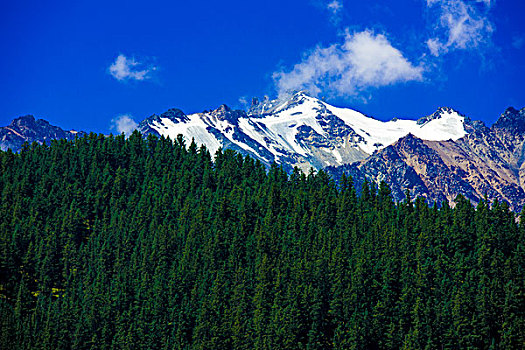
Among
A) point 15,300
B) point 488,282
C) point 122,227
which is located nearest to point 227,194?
point 122,227

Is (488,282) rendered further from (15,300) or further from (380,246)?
(15,300)

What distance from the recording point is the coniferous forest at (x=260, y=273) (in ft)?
416

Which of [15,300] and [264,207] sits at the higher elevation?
[264,207]

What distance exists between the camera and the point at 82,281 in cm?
16025

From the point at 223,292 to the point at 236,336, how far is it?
53.2 feet

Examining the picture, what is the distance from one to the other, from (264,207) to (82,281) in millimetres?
51891

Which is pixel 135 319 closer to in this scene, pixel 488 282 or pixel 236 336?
pixel 236 336

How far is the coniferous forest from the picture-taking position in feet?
416

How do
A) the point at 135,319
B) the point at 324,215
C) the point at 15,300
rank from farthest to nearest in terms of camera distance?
the point at 324,215 < the point at 15,300 < the point at 135,319

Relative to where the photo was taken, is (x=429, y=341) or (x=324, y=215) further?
(x=324, y=215)

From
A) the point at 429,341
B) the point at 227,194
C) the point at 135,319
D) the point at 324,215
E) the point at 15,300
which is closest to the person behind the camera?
the point at 429,341

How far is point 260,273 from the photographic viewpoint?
145125 mm

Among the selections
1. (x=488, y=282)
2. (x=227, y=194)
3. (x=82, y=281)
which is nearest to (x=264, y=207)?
(x=227, y=194)

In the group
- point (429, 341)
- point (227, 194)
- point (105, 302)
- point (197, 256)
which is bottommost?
point (429, 341)
